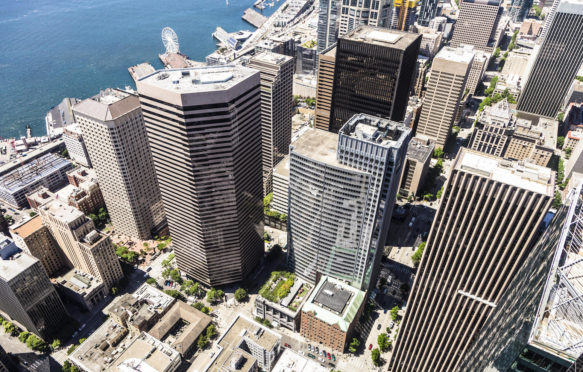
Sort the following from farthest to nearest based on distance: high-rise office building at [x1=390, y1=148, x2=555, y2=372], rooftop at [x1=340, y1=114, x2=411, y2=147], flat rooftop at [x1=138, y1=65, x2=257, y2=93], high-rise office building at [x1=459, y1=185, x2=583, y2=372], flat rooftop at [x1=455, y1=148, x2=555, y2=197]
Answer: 1. rooftop at [x1=340, y1=114, x2=411, y2=147]
2. flat rooftop at [x1=138, y1=65, x2=257, y2=93]
3. high-rise office building at [x1=390, y1=148, x2=555, y2=372]
4. flat rooftop at [x1=455, y1=148, x2=555, y2=197]
5. high-rise office building at [x1=459, y1=185, x2=583, y2=372]

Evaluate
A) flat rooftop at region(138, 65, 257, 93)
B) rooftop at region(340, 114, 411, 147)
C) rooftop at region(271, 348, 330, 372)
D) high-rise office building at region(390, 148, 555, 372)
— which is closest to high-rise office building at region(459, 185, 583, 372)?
high-rise office building at region(390, 148, 555, 372)

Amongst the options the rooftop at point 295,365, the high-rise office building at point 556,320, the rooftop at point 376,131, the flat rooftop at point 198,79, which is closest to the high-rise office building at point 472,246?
the rooftop at point 376,131

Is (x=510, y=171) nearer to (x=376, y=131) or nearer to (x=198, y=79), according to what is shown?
(x=376, y=131)

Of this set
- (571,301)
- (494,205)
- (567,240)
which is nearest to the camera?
(571,301)

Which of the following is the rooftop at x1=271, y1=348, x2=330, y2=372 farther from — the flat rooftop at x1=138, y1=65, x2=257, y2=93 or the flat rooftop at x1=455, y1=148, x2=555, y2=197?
the flat rooftop at x1=138, y1=65, x2=257, y2=93

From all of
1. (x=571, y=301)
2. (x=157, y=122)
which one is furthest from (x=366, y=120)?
(x=571, y=301)

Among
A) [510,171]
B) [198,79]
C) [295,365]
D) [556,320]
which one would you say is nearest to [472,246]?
[510,171]

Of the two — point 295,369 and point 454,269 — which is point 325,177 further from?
point 295,369
